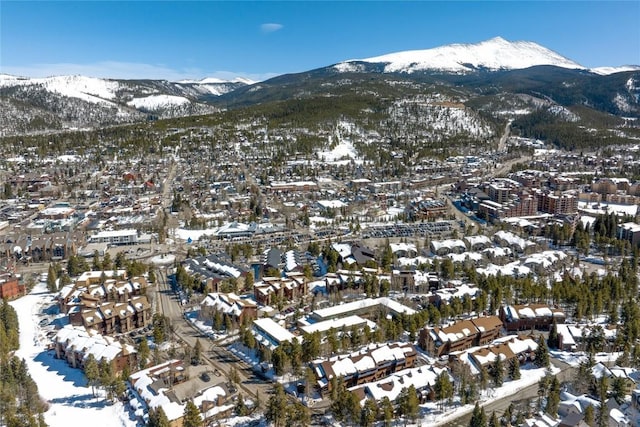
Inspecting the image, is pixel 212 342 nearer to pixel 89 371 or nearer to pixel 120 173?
pixel 89 371


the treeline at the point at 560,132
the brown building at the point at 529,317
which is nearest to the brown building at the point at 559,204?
the brown building at the point at 529,317

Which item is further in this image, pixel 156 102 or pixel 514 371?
pixel 156 102

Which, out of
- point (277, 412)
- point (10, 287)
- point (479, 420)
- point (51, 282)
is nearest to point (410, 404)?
point (479, 420)

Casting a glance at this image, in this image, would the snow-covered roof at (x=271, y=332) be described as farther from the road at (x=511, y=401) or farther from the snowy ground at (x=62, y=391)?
the road at (x=511, y=401)

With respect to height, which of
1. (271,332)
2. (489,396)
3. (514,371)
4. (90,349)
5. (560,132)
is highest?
(560,132)

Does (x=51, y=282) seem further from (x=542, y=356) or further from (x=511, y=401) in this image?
(x=542, y=356)

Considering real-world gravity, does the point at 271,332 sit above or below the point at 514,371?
above

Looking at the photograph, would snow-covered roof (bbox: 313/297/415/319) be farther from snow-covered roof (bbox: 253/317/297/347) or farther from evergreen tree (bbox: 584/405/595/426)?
evergreen tree (bbox: 584/405/595/426)
